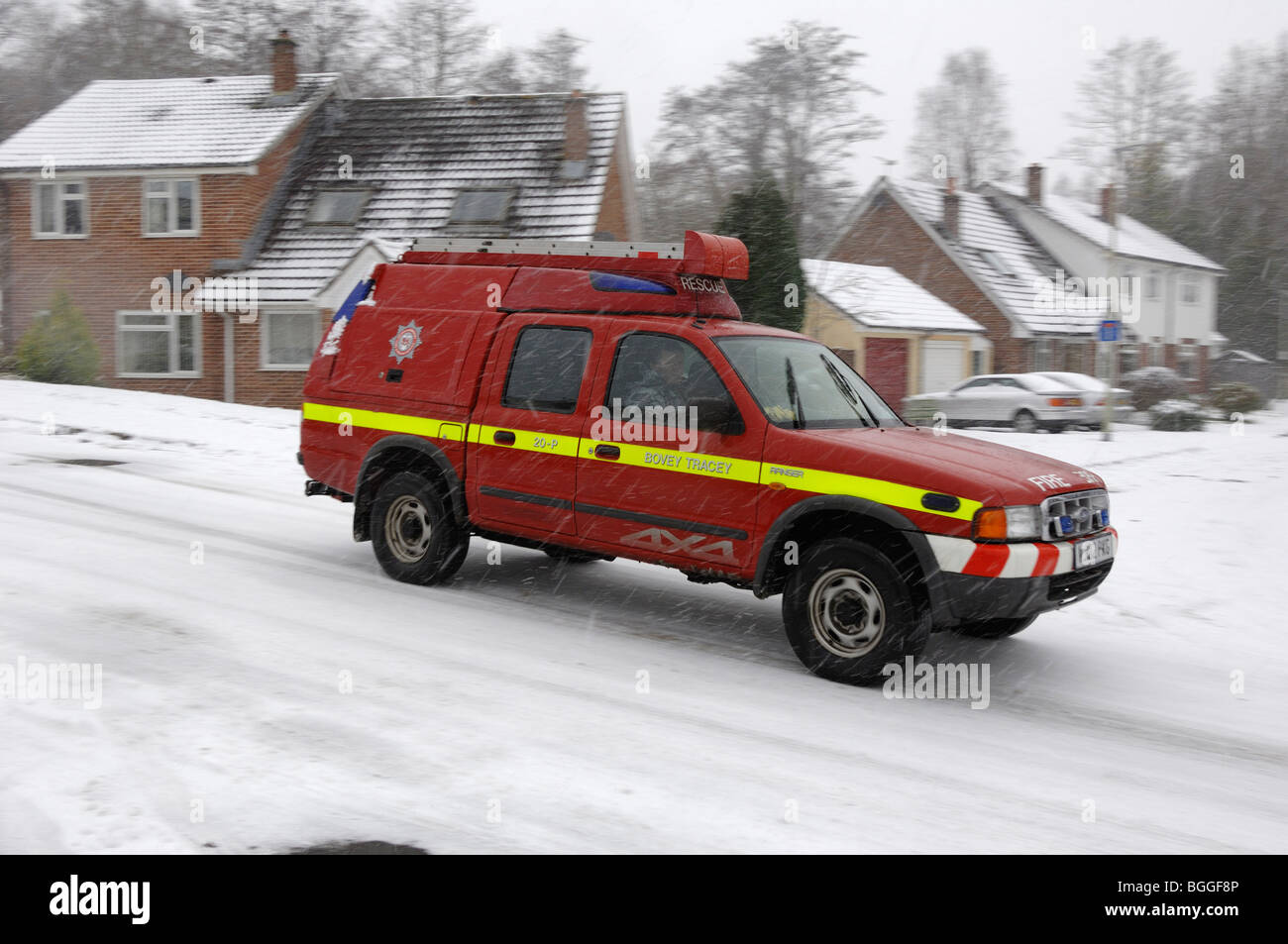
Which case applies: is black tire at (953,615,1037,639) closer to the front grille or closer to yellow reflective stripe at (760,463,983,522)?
the front grille

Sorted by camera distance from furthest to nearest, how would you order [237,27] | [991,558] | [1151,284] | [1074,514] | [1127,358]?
[1151,284] → [1127,358] → [237,27] → [1074,514] → [991,558]

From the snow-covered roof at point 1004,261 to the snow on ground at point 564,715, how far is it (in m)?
31.8

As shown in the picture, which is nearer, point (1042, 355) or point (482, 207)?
point (482, 207)

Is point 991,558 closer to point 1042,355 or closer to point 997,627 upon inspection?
point 997,627

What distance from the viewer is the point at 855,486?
643cm

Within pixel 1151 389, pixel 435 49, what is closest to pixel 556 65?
pixel 435 49

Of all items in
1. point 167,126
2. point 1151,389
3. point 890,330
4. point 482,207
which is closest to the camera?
point 482,207

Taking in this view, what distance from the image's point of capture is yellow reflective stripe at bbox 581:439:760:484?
679 centimetres

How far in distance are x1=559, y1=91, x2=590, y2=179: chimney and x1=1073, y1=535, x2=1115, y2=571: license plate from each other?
75.2 feet

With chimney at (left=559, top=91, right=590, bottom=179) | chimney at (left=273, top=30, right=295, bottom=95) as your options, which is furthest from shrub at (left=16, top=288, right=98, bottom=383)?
chimney at (left=559, top=91, right=590, bottom=179)

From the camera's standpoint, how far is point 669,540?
7066 mm

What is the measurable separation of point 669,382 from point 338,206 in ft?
78.8

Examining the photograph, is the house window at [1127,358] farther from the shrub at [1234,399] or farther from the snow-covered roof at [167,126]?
the snow-covered roof at [167,126]

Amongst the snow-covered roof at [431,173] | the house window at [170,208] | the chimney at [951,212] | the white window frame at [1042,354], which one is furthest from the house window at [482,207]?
the white window frame at [1042,354]
